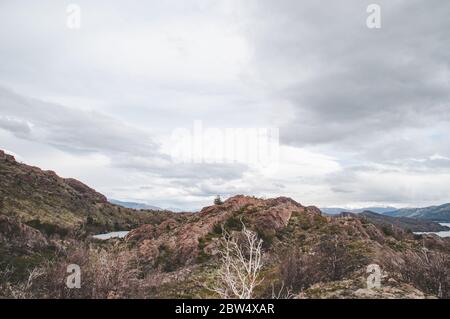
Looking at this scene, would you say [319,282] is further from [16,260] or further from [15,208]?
[15,208]

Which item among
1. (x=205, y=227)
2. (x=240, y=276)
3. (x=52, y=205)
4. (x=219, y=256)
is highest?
(x=52, y=205)

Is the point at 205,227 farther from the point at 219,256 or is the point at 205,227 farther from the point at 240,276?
the point at 240,276

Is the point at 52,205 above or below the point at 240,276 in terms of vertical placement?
above

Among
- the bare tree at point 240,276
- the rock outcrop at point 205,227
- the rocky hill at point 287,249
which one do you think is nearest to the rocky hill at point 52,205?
the rock outcrop at point 205,227

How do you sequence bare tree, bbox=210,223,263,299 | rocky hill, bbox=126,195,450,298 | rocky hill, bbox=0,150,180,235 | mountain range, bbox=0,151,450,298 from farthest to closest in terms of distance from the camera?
1. rocky hill, bbox=0,150,180,235
2. rocky hill, bbox=126,195,450,298
3. mountain range, bbox=0,151,450,298
4. bare tree, bbox=210,223,263,299

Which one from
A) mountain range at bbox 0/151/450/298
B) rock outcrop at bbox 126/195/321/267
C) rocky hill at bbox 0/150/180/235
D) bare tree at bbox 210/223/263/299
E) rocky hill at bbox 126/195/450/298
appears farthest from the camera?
rocky hill at bbox 0/150/180/235

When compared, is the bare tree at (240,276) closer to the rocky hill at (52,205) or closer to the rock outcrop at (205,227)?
the rock outcrop at (205,227)

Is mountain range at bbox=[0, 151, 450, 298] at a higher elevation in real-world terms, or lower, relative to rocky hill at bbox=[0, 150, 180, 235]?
lower

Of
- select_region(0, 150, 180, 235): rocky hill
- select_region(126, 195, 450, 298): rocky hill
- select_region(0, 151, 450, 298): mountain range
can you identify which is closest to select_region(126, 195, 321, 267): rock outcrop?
select_region(126, 195, 450, 298): rocky hill

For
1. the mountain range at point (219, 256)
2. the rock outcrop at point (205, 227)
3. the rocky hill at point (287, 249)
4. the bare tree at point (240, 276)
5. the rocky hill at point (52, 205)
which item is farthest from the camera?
the rocky hill at point (52, 205)

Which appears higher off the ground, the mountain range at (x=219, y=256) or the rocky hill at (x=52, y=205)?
the rocky hill at (x=52, y=205)

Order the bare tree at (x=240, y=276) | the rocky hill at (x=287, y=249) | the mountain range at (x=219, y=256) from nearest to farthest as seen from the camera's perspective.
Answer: the bare tree at (x=240, y=276)
the mountain range at (x=219, y=256)
the rocky hill at (x=287, y=249)

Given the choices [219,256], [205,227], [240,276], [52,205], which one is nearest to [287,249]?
[219,256]

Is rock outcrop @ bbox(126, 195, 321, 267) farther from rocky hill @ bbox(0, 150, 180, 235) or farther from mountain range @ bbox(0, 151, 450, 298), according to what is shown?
rocky hill @ bbox(0, 150, 180, 235)
